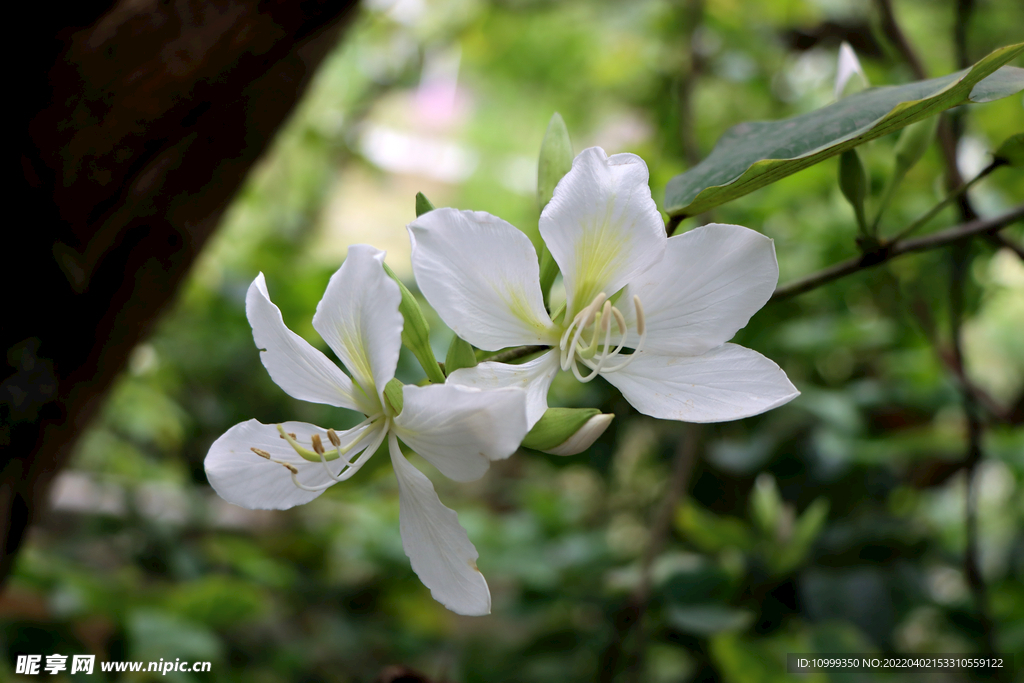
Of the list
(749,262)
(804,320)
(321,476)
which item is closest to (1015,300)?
(804,320)

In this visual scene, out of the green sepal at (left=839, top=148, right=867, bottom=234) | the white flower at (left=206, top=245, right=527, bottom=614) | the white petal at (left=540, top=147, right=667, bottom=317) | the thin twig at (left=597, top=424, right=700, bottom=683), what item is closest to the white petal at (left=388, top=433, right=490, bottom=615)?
the white flower at (left=206, top=245, right=527, bottom=614)

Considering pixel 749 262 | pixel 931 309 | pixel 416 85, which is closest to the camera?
pixel 749 262

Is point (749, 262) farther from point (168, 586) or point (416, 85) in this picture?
point (416, 85)

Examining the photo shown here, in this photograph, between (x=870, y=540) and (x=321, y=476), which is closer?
(x=321, y=476)

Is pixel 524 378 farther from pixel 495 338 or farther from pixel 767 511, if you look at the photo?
pixel 767 511

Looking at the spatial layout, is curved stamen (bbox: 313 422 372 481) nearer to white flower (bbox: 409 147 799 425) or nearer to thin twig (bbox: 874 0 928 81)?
white flower (bbox: 409 147 799 425)

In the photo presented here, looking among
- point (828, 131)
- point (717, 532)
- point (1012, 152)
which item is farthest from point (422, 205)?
point (717, 532)

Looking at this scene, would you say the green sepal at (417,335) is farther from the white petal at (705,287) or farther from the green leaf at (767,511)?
the green leaf at (767,511)
